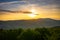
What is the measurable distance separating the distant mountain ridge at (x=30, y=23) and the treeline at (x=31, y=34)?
0.13ft

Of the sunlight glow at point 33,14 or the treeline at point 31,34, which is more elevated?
the sunlight glow at point 33,14

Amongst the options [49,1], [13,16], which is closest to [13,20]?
[13,16]

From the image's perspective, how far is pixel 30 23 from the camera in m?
5.41

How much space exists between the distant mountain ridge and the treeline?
0.13 ft

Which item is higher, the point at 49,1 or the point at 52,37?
the point at 49,1

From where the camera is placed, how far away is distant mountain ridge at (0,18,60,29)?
5398mm

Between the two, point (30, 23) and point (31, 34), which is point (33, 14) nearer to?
point (30, 23)

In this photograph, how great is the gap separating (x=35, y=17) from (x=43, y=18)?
8 centimetres

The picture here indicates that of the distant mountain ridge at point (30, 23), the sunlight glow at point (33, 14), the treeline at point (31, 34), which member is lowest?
the treeline at point (31, 34)

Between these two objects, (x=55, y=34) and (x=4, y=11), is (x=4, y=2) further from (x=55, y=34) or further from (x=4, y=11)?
(x=55, y=34)

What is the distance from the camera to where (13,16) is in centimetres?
541

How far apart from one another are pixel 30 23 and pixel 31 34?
0.11 m

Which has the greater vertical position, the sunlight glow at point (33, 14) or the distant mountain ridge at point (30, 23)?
the sunlight glow at point (33, 14)

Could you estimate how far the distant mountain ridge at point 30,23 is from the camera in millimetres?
5398
